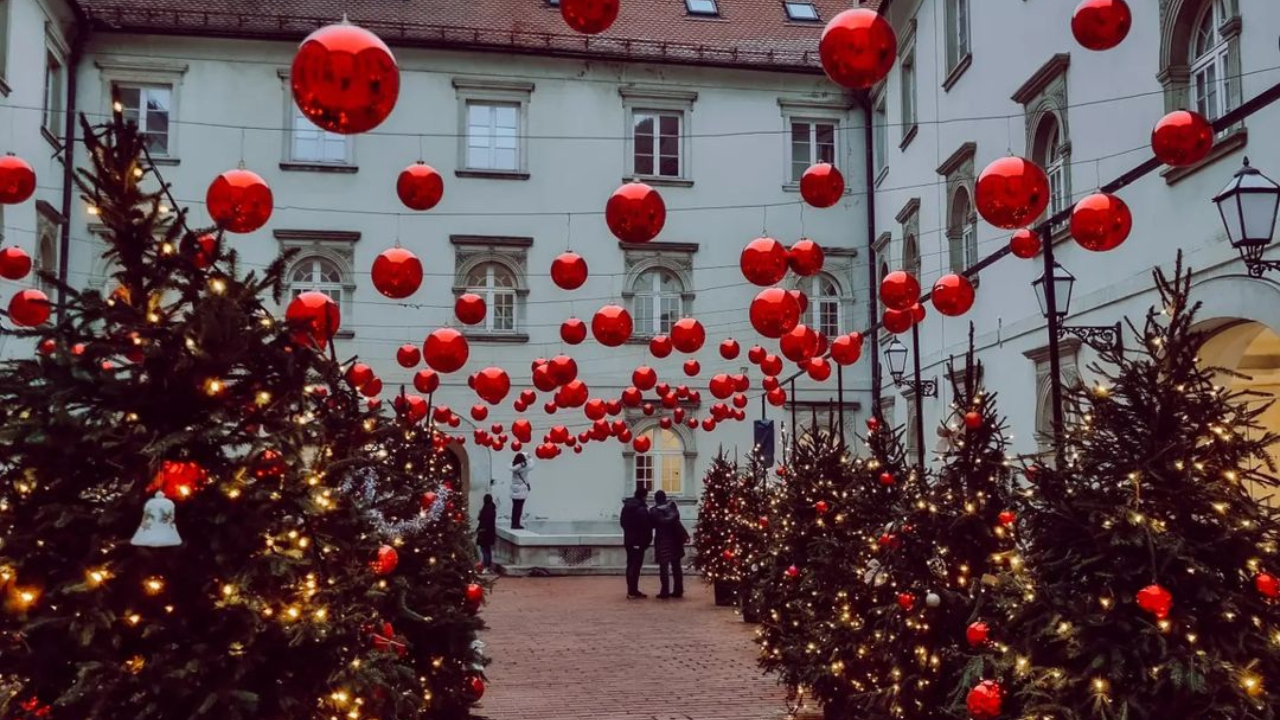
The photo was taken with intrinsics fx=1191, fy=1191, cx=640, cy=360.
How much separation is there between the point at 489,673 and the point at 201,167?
650 inches

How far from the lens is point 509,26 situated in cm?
2638

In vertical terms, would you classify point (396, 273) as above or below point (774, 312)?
above

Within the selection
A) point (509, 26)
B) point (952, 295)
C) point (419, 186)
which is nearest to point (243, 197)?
point (419, 186)

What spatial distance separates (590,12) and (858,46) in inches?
48.3

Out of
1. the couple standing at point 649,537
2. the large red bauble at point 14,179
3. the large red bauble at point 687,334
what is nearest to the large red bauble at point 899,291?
the large red bauble at point 687,334

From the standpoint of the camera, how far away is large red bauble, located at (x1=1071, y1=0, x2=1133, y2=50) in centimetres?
673

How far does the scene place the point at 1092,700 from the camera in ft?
17.2

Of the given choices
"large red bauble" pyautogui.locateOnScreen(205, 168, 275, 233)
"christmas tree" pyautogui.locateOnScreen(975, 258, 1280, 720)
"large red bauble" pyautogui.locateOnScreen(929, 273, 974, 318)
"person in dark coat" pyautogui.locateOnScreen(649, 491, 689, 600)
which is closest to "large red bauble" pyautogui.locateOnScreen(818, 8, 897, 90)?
"christmas tree" pyautogui.locateOnScreen(975, 258, 1280, 720)

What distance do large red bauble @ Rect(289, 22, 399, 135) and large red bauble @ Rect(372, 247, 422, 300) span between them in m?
5.94

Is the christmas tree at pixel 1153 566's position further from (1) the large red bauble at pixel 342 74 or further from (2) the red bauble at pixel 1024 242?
(2) the red bauble at pixel 1024 242

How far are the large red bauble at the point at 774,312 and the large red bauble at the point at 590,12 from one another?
555 centimetres

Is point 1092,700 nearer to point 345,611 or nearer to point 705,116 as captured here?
point 345,611

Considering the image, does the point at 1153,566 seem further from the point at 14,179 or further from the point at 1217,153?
the point at 14,179

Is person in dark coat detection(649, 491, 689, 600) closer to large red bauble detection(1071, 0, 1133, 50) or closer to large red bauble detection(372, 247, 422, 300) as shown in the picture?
large red bauble detection(372, 247, 422, 300)
